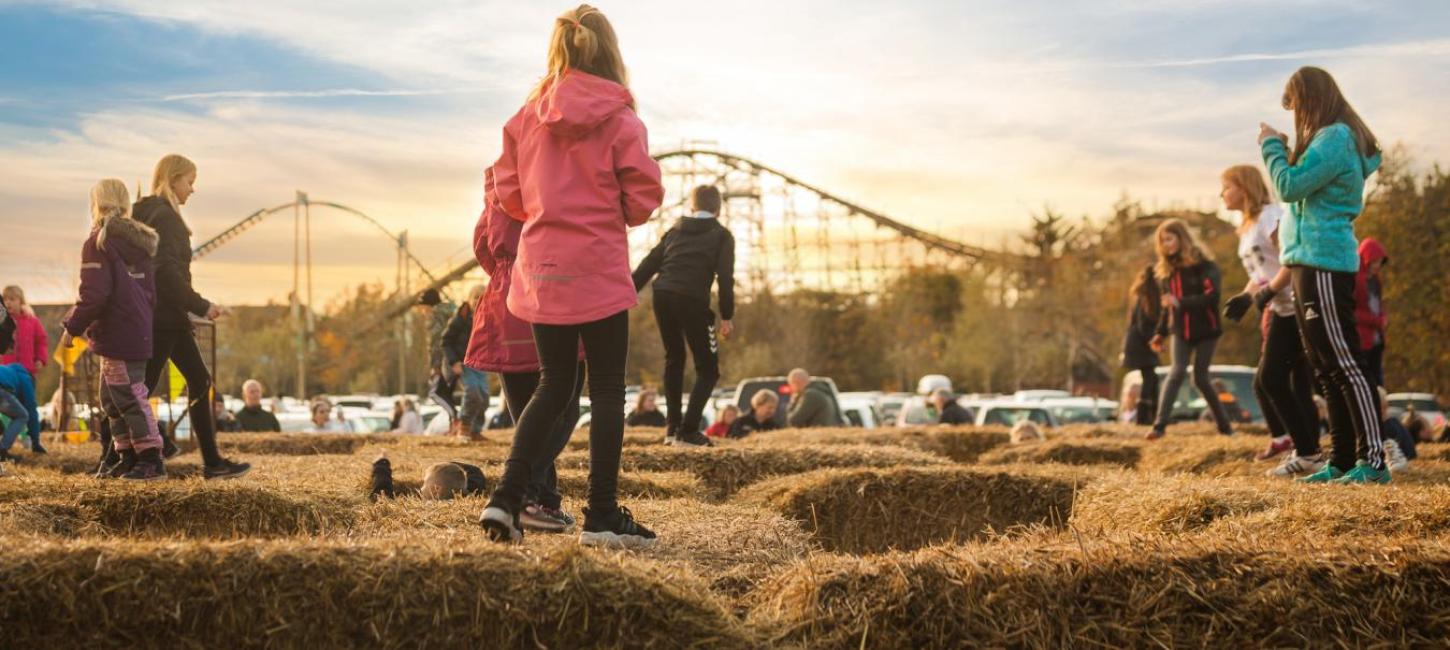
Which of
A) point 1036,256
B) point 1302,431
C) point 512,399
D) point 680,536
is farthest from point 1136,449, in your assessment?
point 1036,256

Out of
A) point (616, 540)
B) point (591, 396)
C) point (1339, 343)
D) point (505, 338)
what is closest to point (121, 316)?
point (505, 338)

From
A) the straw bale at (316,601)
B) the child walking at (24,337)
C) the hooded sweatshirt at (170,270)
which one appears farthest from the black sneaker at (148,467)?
the child walking at (24,337)

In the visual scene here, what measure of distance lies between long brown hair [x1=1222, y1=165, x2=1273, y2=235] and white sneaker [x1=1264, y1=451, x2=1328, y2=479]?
2.07 m

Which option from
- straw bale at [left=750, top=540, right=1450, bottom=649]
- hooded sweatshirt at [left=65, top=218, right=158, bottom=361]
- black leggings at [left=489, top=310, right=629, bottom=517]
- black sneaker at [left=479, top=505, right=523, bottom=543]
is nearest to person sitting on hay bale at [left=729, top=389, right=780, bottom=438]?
hooded sweatshirt at [left=65, top=218, right=158, bottom=361]

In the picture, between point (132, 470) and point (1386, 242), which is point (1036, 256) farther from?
point (132, 470)

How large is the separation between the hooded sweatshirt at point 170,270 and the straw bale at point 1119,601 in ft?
20.4

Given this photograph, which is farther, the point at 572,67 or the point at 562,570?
the point at 572,67

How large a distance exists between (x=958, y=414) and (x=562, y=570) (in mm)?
18178

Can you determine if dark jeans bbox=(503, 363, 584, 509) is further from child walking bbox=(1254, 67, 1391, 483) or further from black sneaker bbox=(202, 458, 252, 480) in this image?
child walking bbox=(1254, 67, 1391, 483)

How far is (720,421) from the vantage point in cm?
2041

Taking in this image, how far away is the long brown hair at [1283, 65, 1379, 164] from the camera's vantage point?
812 centimetres

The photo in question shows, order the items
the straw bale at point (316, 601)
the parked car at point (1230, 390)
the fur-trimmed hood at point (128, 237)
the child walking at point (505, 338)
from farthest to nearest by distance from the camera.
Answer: the parked car at point (1230, 390) < the fur-trimmed hood at point (128, 237) < the child walking at point (505, 338) < the straw bale at point (316, 601)

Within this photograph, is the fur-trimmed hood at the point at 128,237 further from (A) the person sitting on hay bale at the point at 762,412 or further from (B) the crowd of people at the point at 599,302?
(A) the person sitting on hay bale at the point at 762,412

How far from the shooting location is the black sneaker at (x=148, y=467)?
9.05 metres
